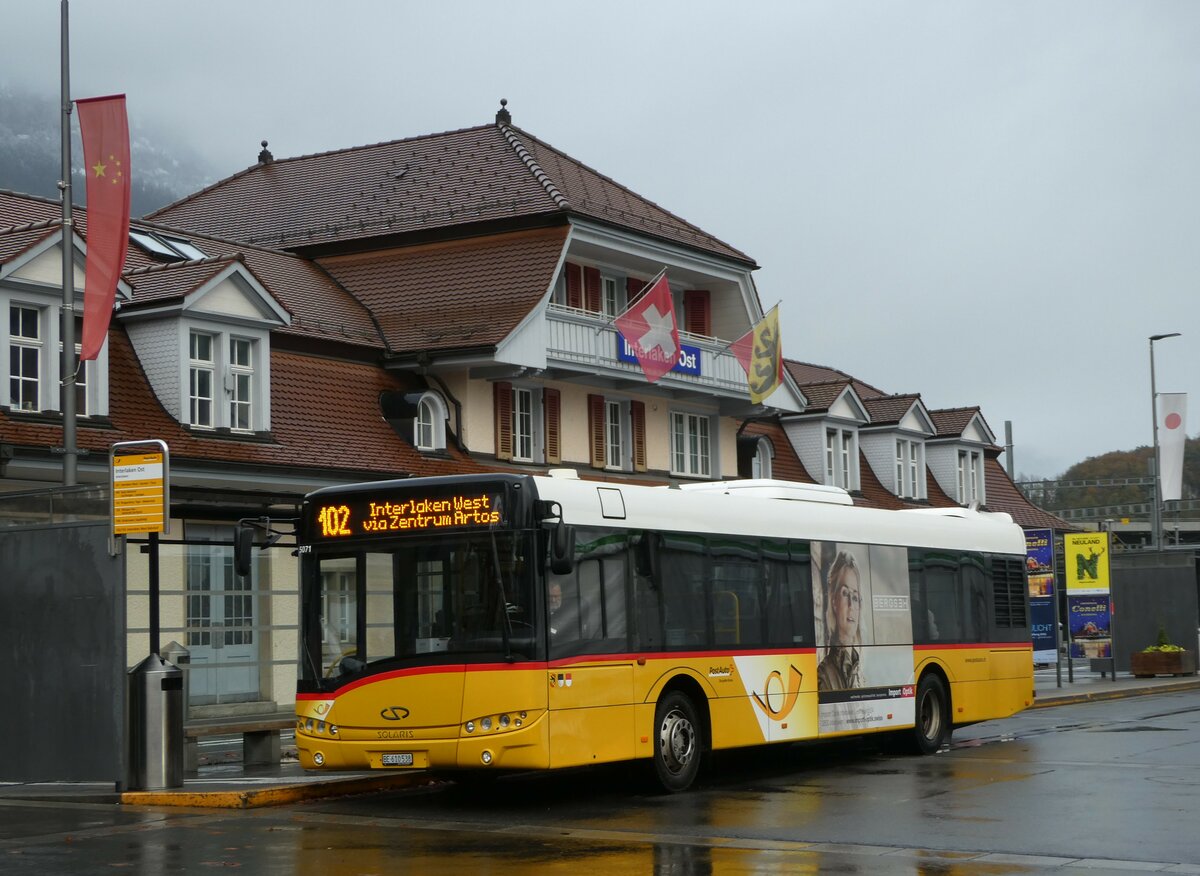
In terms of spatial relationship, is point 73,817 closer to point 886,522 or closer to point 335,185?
point 886,522

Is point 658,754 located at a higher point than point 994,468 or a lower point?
lower

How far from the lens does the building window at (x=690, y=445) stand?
137 feet

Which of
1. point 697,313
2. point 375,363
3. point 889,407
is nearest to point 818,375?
point 889,407

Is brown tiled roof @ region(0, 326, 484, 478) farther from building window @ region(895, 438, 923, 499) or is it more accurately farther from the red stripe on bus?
building window @ region(895, 438, 923, 499)

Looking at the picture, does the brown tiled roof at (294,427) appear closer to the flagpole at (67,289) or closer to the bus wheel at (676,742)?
the flagpole at (67,289)

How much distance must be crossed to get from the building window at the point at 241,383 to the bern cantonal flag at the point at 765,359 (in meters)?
13.3

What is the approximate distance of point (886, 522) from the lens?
21.7m

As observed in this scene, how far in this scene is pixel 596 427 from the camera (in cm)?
3891

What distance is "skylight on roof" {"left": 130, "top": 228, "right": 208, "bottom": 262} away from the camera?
33.2 meters

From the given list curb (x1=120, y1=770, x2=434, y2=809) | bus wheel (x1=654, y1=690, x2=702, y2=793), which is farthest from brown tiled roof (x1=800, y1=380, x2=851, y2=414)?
curb (x1=120, y1=770, x2=434, y2=809)

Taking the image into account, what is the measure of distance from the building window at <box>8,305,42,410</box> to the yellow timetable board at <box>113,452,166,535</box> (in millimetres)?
8969

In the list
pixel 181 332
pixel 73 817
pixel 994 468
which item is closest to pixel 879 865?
pixel 73 817

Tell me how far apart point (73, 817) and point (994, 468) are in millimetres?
48499

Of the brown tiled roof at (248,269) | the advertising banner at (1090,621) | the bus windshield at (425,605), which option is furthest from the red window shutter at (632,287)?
A: the bus windshield at (425,605)
